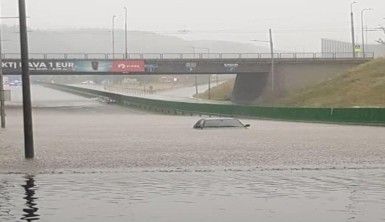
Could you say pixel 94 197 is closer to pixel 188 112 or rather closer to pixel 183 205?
pixel 183 205

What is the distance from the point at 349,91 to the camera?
87.8 m

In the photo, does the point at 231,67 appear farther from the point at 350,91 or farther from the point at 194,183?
the point at 194,183

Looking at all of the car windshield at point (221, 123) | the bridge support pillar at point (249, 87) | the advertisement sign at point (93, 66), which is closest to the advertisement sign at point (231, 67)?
the bridge support pillar at point (249, 87)

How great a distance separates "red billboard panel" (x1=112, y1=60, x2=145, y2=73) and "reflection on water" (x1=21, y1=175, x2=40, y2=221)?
77817mm

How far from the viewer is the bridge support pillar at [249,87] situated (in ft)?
331

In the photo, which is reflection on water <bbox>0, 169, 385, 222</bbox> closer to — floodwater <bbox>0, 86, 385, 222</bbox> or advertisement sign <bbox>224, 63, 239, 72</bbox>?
floodwater <bbox>0, 86, 385, 222</bbox>

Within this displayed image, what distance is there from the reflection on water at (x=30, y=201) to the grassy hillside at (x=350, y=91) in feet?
218

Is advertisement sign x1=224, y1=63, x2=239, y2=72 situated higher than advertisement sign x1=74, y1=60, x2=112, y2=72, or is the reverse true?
advertisement sign x1=74, y1=60, x2=112, y2=72

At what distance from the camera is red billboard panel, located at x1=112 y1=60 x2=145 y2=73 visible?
3775 inches

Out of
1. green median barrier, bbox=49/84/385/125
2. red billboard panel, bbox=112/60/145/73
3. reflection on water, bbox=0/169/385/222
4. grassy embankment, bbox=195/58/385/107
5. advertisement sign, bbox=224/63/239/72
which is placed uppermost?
red billboard panel, bbox=112/60/145/73

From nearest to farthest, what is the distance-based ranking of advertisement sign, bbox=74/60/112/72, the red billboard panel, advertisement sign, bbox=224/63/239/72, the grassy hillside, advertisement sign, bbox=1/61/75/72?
1. the grassy hillside
2. advertisement sign, bbox=1/61/75/72
3. advertisement sign, bbox=224/63/239/72
4. the red billboard panel
5. advertisement sign, bbox=74/60/112/72

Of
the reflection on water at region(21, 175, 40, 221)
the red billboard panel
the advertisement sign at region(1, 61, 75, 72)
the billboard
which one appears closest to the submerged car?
the reflection on water at region(21, 175, 40, 221)

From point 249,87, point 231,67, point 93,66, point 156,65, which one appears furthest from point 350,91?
point 93,66

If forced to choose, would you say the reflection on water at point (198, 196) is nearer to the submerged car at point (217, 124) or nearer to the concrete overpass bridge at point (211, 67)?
the submerged car at point (217, 124)
